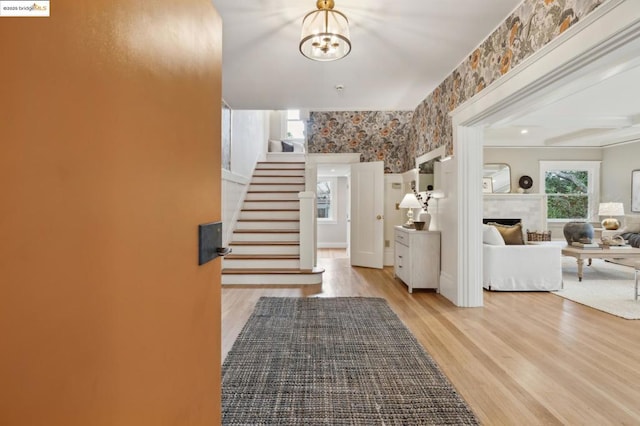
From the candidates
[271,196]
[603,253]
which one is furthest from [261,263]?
[603,253]

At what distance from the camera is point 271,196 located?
6324 millimetres

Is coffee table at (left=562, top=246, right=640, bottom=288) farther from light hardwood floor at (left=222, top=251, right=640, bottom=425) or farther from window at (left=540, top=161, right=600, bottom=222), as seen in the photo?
window at (left=540, top=161, right=600, bottom=222)

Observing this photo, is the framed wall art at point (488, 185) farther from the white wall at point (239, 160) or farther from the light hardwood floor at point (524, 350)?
the white wall at point (239, 160)

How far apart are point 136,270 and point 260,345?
2.01m

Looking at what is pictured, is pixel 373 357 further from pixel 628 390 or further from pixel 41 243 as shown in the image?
pixel 41 243

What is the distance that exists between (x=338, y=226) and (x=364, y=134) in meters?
3.69

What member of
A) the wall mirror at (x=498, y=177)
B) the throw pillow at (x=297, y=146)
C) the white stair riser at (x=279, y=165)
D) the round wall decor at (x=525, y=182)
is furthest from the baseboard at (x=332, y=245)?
the round wall decor at (x=525, y=182)

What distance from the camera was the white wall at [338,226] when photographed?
904cm

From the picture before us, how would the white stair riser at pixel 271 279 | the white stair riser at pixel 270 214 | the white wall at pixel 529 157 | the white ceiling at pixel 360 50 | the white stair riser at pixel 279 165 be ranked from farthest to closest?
1. the white wall at pixel 529 157
2. the white stair riser at pixel 279 165
3. the white stair riser at pixel 270 214
4. the white stair riser at pixel 271 279
5. the white ceiling at pixel 360 50

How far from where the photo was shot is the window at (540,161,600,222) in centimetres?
774

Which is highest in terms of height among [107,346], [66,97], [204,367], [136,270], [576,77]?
[576,77]

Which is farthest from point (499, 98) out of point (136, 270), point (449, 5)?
point (136, 270)

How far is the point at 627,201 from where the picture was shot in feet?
23.8

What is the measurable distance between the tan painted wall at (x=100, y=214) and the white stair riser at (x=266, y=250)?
397 centimetres
